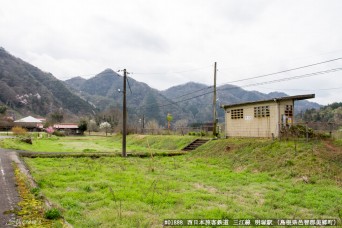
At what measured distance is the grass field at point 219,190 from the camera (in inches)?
318

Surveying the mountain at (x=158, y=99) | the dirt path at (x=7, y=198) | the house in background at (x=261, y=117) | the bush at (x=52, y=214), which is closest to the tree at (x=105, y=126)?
the mountain at (x=158, y=99)

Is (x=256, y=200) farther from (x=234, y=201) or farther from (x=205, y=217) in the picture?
(x=205, y=217)

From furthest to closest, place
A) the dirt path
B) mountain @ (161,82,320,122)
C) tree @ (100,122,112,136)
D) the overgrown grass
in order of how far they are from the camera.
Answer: mountain @ (161,82,320,122), tree @ (100,122,112,136), the dirt path, the overgrown grass

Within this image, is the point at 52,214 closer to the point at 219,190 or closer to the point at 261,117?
the point at 219,190

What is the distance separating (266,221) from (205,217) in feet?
5.39

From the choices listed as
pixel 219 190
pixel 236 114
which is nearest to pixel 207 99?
pixel 236 114

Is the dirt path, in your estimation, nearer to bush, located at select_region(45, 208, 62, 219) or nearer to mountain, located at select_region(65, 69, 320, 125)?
bush, located at select_region(45, 208, 62, 219)

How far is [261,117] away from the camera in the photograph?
23109 millimetres

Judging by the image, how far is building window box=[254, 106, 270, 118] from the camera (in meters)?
22.5

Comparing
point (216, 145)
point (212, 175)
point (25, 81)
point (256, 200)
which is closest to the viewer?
point (256, 200)

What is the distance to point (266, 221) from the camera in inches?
300

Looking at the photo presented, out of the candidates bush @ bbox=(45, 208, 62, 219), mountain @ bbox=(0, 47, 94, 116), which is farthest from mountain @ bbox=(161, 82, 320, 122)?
bush @ bbox=(45, 208, 62, 219)

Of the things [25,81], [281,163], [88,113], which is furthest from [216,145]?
[25,81]
